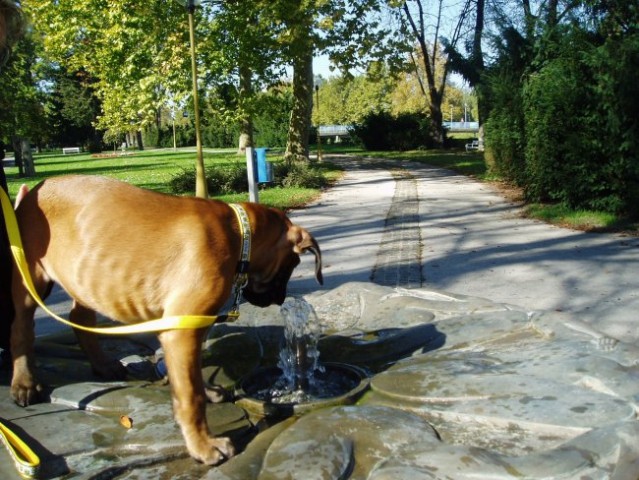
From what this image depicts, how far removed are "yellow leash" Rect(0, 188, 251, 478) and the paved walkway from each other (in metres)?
2.49

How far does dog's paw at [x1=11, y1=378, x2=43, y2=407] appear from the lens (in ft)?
10.3

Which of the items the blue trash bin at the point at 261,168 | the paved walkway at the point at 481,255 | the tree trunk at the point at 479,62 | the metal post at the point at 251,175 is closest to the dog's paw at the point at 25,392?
the paved walkway at the point at 481,255

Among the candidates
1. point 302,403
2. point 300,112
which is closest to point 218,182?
point 300,112

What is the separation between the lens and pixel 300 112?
77.9 ft

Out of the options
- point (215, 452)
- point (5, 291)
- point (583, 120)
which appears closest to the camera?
point (215, 452)

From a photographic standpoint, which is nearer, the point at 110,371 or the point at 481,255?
the point at 110,371

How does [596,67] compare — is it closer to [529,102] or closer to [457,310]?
[529,102]

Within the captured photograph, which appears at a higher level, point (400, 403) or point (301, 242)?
point (301, 242)

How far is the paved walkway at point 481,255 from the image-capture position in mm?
6410

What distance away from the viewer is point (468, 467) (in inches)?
88.7

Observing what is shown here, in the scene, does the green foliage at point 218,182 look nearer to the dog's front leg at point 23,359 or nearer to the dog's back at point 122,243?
the dog's front leg at point 23,359

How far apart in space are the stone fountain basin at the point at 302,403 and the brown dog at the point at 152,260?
52 cm

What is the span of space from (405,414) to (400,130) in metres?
37.9

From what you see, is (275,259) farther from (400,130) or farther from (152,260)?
(400,130)
